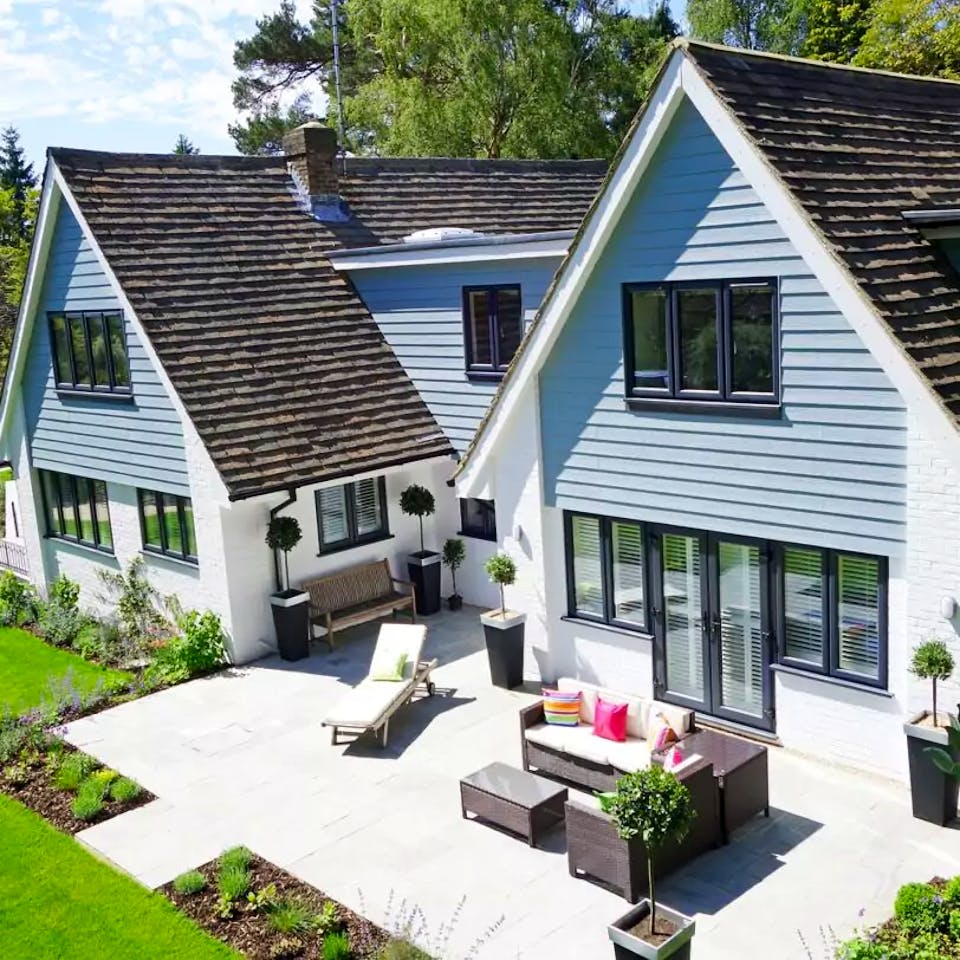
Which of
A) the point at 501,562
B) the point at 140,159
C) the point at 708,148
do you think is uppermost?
the point at 140,159

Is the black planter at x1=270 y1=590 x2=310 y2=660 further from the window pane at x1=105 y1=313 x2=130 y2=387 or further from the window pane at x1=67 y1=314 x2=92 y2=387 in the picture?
the window pane at x1=67 y1=314 x2=92 y2=387

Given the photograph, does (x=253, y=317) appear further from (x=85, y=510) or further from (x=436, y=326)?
(x=85, y=510)

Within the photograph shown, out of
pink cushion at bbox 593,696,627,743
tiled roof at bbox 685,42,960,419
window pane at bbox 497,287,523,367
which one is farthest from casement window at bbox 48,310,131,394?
tiled roof at bbox 685,42,960,419

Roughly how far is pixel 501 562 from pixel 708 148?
5.91 m

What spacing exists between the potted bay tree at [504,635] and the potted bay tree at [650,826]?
5887mm

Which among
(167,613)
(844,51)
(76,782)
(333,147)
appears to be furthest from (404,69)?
(76,782)

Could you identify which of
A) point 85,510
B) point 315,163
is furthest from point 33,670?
point 315,163

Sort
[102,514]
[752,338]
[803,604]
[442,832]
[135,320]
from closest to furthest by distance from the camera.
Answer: [442,832] < [752,338] < [803,604] < [135,320] < [102,514]

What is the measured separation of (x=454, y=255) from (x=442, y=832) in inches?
372

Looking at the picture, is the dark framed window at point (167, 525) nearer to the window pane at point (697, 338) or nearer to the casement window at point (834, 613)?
the window pane at point (697, 338)

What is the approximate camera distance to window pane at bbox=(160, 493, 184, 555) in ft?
60.1

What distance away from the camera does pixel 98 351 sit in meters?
19.2

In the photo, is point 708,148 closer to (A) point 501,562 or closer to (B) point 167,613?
(A) point 501,562

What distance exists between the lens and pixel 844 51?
1572 inches
